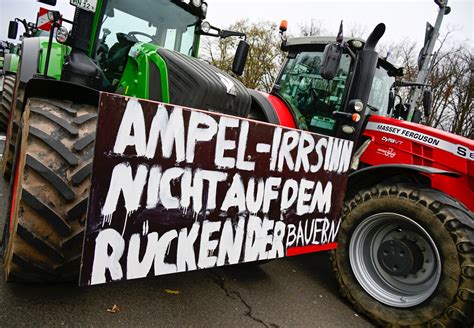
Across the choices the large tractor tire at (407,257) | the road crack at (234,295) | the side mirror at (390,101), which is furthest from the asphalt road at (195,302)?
the side mirror at (390,101)

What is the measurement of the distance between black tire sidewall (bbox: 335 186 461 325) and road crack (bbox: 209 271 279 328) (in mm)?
924

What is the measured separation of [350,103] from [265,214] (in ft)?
5.20

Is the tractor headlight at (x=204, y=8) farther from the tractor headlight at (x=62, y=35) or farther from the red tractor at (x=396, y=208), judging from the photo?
the tractor headlight at (x=62, y=35)

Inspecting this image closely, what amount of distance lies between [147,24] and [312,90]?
6.38ft

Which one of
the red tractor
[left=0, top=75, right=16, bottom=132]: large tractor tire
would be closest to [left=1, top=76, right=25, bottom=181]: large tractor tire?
[left=0, top=75, right=16, bottom=132]: large tractor tire

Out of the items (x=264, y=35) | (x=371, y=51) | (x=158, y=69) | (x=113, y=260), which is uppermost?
(x=264, y=35)

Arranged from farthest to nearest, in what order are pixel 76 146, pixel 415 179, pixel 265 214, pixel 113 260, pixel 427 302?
pixel 415 179, pixel 427 302, pixel 265 214, pixel 76 146, pixel 113 260

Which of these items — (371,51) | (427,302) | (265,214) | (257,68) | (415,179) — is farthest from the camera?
(257,68)

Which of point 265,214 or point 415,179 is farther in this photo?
point 415,179

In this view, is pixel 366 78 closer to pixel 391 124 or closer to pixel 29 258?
pixel 391 124

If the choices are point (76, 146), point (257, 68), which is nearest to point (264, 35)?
point (257, 68)

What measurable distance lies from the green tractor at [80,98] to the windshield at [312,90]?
929 millimetres

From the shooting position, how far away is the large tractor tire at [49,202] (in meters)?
1.91

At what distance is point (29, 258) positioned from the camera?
194 centimetres
